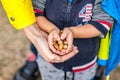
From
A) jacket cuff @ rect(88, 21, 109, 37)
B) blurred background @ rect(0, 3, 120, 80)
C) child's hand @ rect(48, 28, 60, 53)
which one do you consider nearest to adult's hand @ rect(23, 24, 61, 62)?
child's hand @ rect(48, 28, 60, 53)

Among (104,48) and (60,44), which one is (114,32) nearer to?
(104,48)

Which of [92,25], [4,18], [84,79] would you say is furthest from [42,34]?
[4,18]

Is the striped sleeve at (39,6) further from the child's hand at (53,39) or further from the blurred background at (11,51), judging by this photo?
the blurred background at (11,51)

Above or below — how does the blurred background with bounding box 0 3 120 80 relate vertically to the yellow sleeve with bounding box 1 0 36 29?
below

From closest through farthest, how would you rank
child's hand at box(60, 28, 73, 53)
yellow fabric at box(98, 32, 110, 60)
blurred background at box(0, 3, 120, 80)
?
child's hand at box(60, 28, 73, 53)
yellow fabric at box(98, 32, 110, 60)
blurred background at box(0, 3, 120, 80)

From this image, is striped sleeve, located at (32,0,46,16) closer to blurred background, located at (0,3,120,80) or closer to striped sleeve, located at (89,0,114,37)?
striped sleeve, located at (89,0,114,37)

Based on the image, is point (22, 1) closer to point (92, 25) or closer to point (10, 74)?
point (92, 25)
